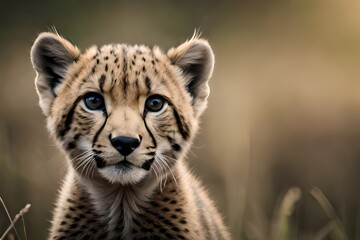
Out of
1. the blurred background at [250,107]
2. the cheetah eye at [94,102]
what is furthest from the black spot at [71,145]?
the blurred background at [250,107]

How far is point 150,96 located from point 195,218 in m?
0.89

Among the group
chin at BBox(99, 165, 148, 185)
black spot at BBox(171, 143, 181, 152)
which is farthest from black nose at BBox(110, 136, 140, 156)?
black spot at BBox(171, 143, 181, 152)

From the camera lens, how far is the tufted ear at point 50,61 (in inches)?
304

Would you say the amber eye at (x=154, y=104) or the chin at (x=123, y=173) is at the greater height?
the amber eye at (x=154, y=104)

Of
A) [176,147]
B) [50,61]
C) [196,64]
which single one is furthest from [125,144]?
[196,64]

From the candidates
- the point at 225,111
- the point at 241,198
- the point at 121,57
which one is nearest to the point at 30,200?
the point at 241,198

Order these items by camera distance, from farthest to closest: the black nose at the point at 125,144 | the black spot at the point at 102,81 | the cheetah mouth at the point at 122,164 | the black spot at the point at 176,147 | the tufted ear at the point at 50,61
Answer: the tufted ear at the point at 50,61 < the black spot at the point at 176,147 < the black spot at the point at 102,81 < the cheetah mouth at the point at 122,164 < the black nose at the point at 125,144

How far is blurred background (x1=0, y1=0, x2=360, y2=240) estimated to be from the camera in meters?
9.89

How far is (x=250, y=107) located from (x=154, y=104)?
6.13 meters

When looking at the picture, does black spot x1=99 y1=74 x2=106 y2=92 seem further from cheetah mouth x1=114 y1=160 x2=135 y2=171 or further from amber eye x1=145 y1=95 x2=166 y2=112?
cheetah mouth x1=114 y1=160 x2=135 y2=171

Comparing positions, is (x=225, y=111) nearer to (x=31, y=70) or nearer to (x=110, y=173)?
(x=31, y=70)

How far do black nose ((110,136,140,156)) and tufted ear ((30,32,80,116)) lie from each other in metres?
0.88

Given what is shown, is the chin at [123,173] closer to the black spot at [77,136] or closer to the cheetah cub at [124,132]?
the cheetah cub at [124,132]

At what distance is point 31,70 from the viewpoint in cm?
1369
